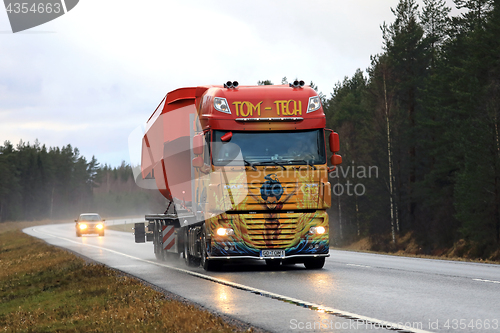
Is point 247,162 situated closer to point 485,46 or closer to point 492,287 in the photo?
point 492,287

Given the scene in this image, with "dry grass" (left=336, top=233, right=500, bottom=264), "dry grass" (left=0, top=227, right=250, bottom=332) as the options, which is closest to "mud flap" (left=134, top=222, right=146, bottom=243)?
"dry grass" (left=0, top=227, right=250, bottom=332)

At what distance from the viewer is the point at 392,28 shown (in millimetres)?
50375

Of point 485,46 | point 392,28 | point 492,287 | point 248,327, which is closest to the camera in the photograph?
point 248,327

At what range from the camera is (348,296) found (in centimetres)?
1032

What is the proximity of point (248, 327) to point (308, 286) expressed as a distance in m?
4.24

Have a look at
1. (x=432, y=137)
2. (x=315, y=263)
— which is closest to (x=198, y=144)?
(x=315, y=263)

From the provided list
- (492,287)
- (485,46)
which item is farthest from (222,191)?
(485,46)

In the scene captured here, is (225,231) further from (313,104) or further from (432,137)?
(432,137)

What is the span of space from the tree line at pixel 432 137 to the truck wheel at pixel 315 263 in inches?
701

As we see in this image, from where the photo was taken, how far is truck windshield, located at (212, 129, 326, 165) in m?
14.2

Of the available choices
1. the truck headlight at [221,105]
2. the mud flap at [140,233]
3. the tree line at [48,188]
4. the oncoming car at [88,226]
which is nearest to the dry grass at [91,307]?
the truck headlight at [221,105]

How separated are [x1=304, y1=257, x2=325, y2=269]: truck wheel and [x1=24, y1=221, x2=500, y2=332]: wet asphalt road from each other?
243mm

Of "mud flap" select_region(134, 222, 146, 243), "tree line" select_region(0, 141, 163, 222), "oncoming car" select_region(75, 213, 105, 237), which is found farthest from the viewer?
"tree line" select_region(0, 141, 163, 222)

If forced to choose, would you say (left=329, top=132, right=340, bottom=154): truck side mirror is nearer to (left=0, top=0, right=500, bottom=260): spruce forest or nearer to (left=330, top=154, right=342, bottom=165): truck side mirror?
(left=330, top=154, right=342, bottom=165): truck side mirror
